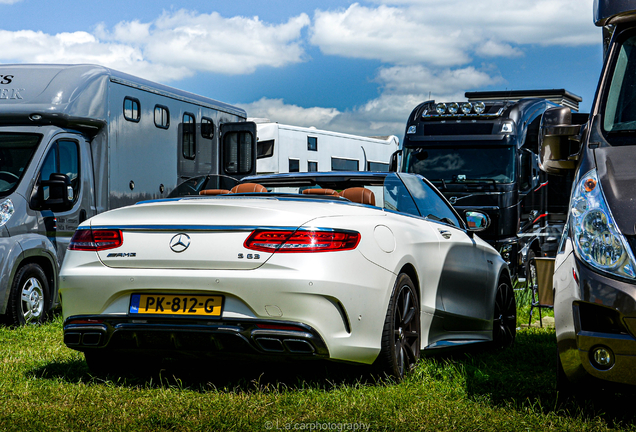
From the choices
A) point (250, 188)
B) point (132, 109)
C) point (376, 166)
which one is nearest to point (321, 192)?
point (250, 188)

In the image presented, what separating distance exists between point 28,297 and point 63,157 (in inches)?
63.8

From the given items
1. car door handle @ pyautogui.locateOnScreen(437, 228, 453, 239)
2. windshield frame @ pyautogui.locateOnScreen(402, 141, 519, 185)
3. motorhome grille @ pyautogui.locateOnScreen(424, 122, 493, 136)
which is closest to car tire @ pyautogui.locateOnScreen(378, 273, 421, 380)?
car door handle @ pyautogui.locateOnScreen(437, 228, 453, 239)

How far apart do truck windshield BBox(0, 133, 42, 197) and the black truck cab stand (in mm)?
6613

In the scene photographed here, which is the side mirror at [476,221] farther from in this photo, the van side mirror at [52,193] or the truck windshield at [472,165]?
the truck windshield at [472,165]

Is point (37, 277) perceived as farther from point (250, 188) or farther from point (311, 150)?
point (311, 150)

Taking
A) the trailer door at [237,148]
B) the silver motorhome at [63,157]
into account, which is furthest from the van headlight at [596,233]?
the trailer door at [237,148]

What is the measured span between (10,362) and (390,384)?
112 inches

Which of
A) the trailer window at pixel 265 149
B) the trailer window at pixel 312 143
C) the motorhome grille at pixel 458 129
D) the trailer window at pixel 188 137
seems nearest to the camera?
the trailer window at pixel 188 137

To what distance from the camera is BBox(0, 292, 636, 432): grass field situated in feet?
13.6

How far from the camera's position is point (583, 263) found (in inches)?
159

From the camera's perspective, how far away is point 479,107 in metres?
13.5

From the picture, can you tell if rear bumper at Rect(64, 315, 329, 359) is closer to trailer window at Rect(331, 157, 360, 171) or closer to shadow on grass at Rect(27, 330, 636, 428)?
shadow on grass at Rect(27, 330, 636, 428)

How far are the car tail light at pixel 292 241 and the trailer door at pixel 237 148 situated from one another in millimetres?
8969

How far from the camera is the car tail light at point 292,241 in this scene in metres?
4.56
